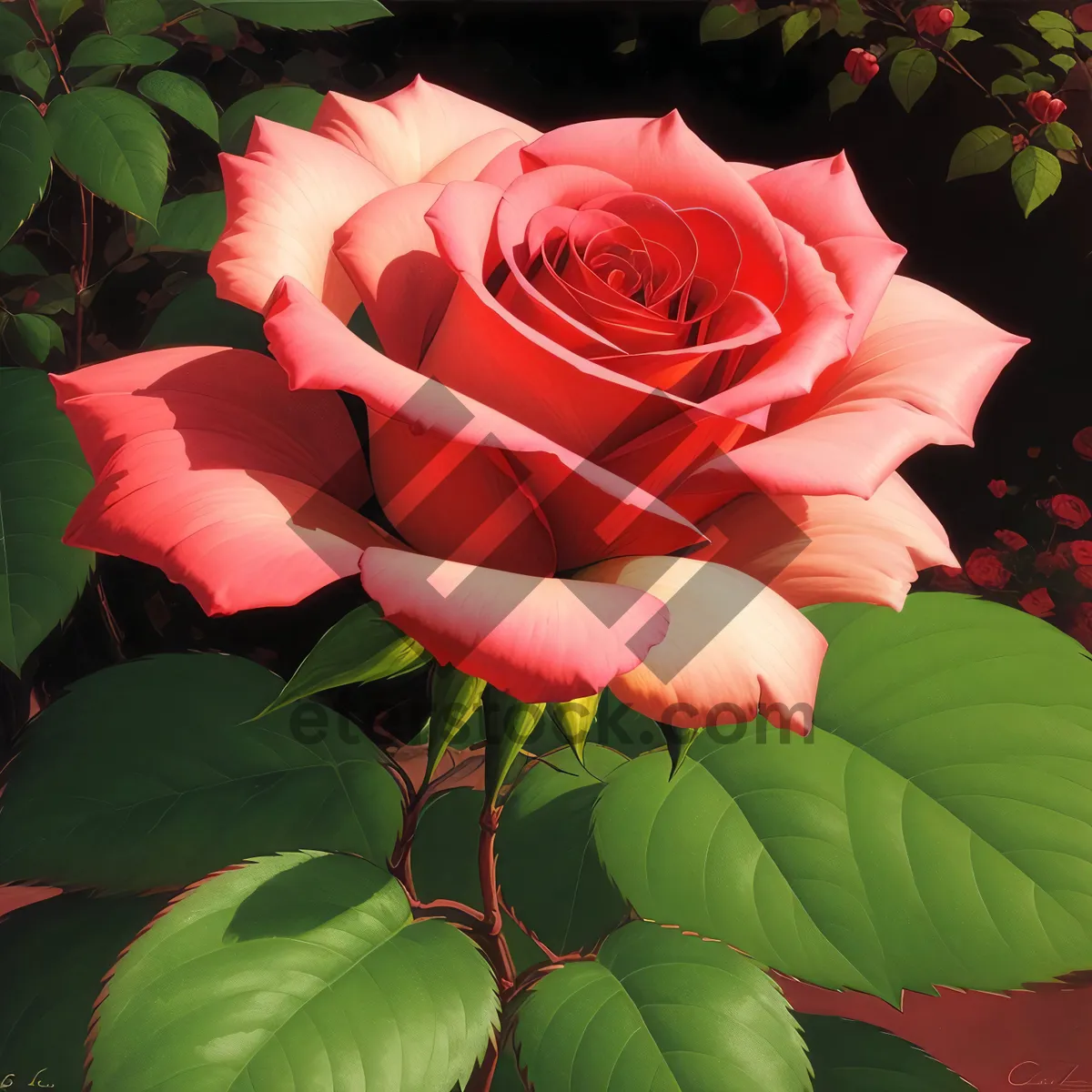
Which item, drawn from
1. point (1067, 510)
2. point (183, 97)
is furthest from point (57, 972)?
point (1067, 510)

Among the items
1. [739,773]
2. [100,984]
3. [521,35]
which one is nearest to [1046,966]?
[739,773]

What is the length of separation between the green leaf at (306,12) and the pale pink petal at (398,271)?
261 millimetres

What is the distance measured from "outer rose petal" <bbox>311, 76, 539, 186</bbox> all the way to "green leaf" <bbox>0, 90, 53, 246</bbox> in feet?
0.67

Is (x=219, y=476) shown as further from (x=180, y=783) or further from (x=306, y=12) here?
(x=306, y=12)

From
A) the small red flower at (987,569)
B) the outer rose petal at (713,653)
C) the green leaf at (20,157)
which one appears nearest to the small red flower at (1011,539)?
the small red flower at (987,569)

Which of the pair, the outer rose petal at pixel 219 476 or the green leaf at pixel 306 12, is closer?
the outer rose petal at pixel 219 476

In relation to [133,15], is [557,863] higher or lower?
lower

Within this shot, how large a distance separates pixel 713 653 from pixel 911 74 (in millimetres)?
396

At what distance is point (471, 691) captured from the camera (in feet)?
0.97

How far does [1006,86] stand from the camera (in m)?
0.50

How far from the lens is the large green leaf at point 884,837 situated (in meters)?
0.37

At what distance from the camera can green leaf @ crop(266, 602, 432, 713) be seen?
0.29 meters

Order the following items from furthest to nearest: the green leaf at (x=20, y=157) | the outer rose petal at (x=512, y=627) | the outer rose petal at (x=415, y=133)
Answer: the green leaf at (x=20, y=157)
the outer rose petal at (x=415, y=133)
the outer rose petal at (x=512, y=627)

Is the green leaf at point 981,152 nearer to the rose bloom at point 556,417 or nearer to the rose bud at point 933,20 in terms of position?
the rose bud at point 933,20
